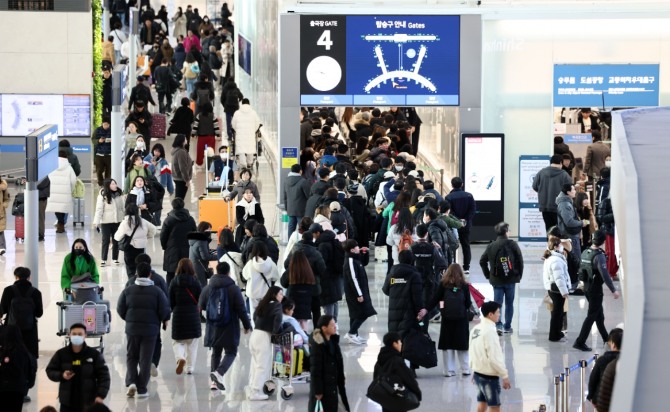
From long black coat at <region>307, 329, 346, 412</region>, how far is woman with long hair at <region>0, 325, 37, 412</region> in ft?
7.84

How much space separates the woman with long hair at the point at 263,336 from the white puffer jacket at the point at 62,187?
9.85 metres

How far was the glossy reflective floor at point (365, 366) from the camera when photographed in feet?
45.0

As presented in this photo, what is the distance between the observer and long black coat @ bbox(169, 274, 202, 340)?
14.4 metres

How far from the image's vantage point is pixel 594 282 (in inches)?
622

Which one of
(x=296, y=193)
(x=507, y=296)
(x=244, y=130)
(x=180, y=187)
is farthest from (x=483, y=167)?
(x=244, y=130)

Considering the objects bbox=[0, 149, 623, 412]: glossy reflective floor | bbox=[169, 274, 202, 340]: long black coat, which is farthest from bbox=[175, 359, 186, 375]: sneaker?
bbox=[169, 274, 202, 340]: long black coat

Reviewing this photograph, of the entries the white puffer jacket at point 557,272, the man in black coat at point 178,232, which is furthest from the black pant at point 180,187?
the white puffer jacket at point 557,272

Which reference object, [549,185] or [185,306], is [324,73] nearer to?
[549,185]

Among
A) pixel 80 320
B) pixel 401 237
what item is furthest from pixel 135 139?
pixel 80 320

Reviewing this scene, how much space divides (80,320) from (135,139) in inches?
511

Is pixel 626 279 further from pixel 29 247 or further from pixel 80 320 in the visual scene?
pixel 29 247

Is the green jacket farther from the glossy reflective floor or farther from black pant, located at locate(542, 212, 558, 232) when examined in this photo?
black pant, located at locate(542, 212, 558, 232)

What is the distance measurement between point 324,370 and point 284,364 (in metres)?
1.42

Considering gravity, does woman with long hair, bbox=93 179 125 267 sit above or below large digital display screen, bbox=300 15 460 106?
below
